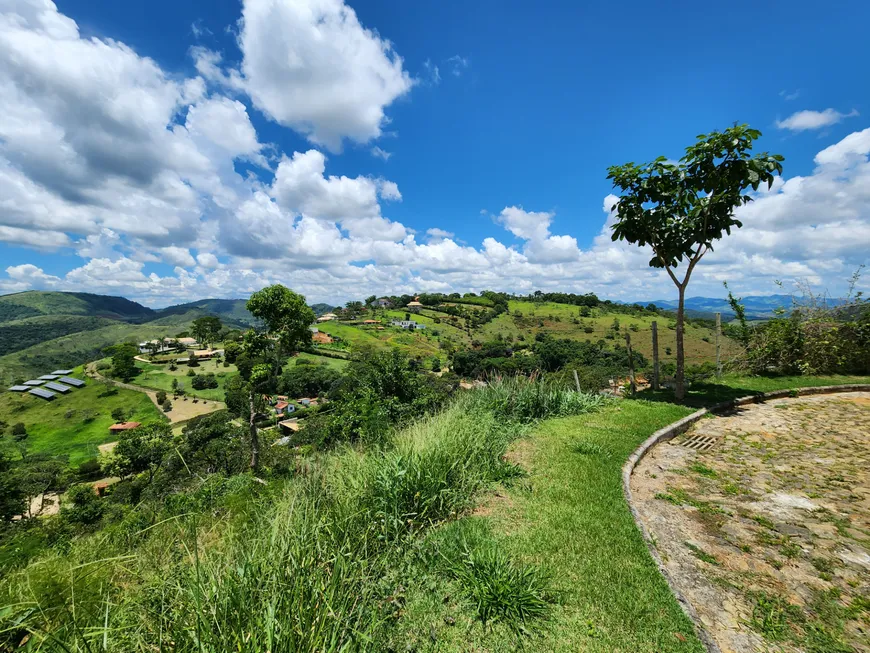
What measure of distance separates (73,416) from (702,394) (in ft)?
270

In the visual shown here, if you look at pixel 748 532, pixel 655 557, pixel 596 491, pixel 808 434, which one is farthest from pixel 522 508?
pixel 808 434

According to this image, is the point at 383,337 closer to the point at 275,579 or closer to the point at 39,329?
the point at 275,579

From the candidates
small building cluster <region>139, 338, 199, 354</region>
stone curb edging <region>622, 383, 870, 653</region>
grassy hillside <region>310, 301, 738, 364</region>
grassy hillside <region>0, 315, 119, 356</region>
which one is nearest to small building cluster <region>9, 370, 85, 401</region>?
small building cluster <region>139, 338, 199, 354</region>

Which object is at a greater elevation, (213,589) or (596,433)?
(213,589)

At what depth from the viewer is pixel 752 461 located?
516 centimetres

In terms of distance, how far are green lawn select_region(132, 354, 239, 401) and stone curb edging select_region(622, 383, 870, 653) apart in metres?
65.9

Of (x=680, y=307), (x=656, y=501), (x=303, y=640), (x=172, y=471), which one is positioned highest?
(x=680, y=307)

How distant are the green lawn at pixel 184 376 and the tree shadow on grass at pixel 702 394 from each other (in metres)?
64.9

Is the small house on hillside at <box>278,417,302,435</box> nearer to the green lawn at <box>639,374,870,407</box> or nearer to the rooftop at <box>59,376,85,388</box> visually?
the green lawn at <box>639,374,870,407</box>

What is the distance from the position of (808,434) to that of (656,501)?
439 cm

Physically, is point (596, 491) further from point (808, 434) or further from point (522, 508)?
point (808, 434)

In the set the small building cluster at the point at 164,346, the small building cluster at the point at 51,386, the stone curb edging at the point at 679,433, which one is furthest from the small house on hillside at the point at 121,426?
the stone curb edging at the point at 679,433

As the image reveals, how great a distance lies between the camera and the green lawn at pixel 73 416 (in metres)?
46.7

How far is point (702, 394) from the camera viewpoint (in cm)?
875
